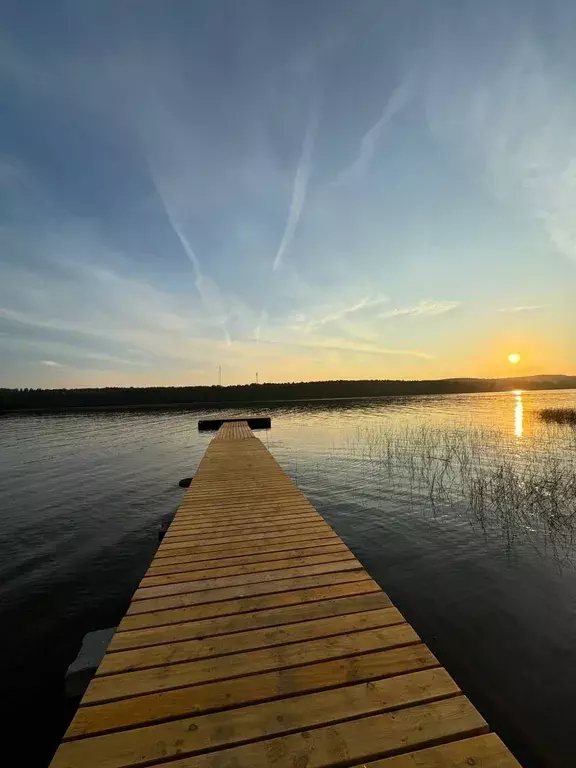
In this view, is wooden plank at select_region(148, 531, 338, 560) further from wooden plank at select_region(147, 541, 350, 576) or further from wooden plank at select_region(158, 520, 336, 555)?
wooden plank at select_region(147, 541, 350, 576)

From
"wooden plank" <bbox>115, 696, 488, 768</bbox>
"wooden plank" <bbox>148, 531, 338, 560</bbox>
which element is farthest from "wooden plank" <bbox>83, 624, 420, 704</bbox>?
"wooden plank" <bbox>148, 531, 338, 560</bbox>

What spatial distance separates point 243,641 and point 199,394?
73.9 meters

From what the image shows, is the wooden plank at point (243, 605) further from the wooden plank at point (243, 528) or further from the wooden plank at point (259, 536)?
the wooden plank at point (243, 528)

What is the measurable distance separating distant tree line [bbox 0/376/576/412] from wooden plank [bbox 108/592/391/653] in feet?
208

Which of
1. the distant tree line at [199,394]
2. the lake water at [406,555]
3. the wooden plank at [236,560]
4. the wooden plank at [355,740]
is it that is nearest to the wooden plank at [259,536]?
the wooden plank at [236,560]

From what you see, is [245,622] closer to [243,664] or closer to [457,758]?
[243,664]

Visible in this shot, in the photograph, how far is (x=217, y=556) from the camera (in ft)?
17.8

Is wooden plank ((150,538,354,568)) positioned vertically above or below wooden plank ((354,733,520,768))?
below

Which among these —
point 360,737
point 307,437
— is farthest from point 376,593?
point 307,437

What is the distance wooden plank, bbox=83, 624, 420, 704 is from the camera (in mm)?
2898

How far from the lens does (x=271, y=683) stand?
292 cm

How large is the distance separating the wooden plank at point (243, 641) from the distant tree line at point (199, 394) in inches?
2513

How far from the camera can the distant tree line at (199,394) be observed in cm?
6825

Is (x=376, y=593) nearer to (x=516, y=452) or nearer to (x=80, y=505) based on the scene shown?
(x=80, y=505)
